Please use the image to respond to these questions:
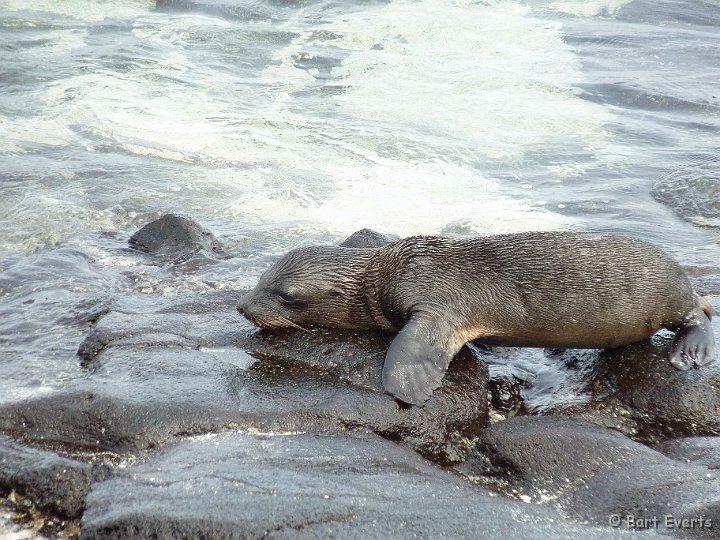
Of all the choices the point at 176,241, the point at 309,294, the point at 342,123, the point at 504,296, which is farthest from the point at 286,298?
the point at 342,123

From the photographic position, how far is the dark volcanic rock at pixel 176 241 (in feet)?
29.8

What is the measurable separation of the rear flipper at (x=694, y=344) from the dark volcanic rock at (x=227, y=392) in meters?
1.41

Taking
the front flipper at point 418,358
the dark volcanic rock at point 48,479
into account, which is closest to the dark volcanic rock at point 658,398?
the front flipper at point 418,358

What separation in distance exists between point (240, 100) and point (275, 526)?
14.0 metres

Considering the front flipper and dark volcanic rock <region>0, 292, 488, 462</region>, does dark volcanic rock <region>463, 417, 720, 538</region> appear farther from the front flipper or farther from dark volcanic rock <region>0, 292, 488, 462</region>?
the front flipper

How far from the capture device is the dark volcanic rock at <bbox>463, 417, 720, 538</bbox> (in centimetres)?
455

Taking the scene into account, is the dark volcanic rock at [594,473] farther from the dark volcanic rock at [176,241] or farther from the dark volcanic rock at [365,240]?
the dark volcanic rock at [176,241]

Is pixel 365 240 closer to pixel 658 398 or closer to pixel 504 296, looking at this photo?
pixel 504 296

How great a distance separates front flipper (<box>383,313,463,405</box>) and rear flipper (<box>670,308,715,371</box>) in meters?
1.56

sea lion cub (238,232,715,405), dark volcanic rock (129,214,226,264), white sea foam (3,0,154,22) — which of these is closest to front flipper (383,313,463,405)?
sea lion cub (238,232,715,405)

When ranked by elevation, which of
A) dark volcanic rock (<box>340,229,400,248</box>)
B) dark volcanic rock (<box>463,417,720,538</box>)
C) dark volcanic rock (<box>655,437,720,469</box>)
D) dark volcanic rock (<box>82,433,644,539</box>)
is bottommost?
dark volcanic rock (<box>340,229,400,248</box>)

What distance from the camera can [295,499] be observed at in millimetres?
4230

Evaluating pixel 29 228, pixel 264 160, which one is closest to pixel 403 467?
pixel 29 228

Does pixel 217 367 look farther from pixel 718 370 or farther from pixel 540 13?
pixel 540 13
